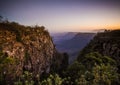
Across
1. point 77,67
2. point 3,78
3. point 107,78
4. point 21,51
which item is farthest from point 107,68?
point 21,51

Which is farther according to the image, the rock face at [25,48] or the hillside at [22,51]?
the rock face at [25,48]

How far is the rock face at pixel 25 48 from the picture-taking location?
4347 centimetres

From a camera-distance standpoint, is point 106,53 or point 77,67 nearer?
point 77,67

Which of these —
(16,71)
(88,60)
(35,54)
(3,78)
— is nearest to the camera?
(3,78)

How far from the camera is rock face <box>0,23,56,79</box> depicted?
4347cm

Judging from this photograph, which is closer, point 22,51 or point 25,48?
point 22,51

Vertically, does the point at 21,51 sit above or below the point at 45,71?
above

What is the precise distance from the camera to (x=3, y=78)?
36156mm

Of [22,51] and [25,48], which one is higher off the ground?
[25,48]

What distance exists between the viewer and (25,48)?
5234cm

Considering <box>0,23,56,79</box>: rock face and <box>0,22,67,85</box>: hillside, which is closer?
<box>0,22,67,85</box>: hillside

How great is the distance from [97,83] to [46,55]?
→ 1560 inches

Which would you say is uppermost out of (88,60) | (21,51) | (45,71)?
(21,51)

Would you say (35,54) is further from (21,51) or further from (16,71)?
(16,71)
